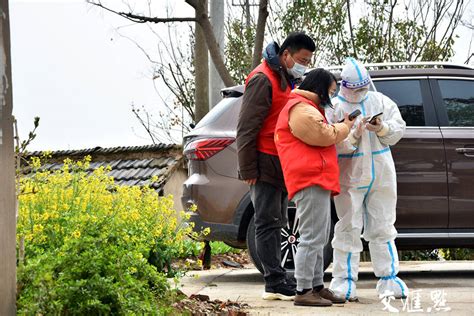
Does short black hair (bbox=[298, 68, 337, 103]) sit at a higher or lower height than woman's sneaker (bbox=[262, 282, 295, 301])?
higher

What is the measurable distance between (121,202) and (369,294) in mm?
2699

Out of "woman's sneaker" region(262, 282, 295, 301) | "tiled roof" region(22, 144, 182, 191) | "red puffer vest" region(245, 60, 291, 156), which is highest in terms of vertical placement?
"red puffer vest" region(245, 60, 291, 156)

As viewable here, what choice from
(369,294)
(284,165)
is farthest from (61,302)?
(369,294)

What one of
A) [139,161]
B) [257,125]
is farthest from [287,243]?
[139,161]

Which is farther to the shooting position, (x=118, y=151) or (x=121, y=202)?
(x=118, y=151)

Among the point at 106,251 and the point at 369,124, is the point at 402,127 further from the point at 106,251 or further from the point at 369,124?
the point at 106,251

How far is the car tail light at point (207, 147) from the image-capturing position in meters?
10.3

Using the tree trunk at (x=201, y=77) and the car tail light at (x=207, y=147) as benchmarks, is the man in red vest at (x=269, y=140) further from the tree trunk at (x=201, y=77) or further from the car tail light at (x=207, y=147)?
the tree trunk at (x=201, y=77)

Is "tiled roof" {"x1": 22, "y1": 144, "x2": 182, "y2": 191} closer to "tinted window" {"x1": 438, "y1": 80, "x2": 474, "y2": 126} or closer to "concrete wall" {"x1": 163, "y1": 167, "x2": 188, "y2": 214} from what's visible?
"concrete wall" {"x1": 163, "y1": 167, "x2": 188, "y2": 214}

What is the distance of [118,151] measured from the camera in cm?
1723

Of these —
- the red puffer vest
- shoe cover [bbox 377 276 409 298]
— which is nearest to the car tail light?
the red puffer vest

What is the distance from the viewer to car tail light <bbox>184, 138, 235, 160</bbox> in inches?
407

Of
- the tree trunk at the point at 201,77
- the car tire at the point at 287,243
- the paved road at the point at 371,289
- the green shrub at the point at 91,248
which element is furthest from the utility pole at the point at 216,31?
the green shrub at the point at 91,248

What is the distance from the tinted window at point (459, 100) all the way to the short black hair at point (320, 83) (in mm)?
2766
